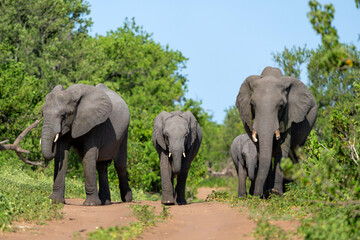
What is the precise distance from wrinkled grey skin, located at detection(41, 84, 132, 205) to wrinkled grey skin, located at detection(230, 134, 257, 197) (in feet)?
17.4

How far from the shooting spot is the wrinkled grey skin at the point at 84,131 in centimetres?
1459

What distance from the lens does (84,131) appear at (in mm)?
15281

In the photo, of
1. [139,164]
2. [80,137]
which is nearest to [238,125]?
[139,164]

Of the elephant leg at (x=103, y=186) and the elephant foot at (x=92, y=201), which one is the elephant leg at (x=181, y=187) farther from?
the elephant foot at (x=92, y=201)

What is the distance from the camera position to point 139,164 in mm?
26734

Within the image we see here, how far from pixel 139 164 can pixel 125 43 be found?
20498 millimetres

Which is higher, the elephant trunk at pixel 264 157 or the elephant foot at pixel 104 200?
the elephant trunk at pixel 264 157

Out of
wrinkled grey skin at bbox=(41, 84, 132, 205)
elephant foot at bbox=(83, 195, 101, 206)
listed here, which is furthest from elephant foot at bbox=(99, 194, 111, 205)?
elephant foot at bbox=(83, 195, 101, 206)

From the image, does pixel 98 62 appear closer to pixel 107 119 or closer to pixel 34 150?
pixel 34 150

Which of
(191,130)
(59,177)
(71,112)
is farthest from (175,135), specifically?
(59,177)

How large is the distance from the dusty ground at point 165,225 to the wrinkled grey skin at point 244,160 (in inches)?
281

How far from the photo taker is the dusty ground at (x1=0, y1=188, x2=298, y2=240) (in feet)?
33.4

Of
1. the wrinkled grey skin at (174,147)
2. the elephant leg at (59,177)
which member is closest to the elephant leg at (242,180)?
the wrinkled grey skin at (174,147)

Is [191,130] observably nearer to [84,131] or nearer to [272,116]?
[272,116]
